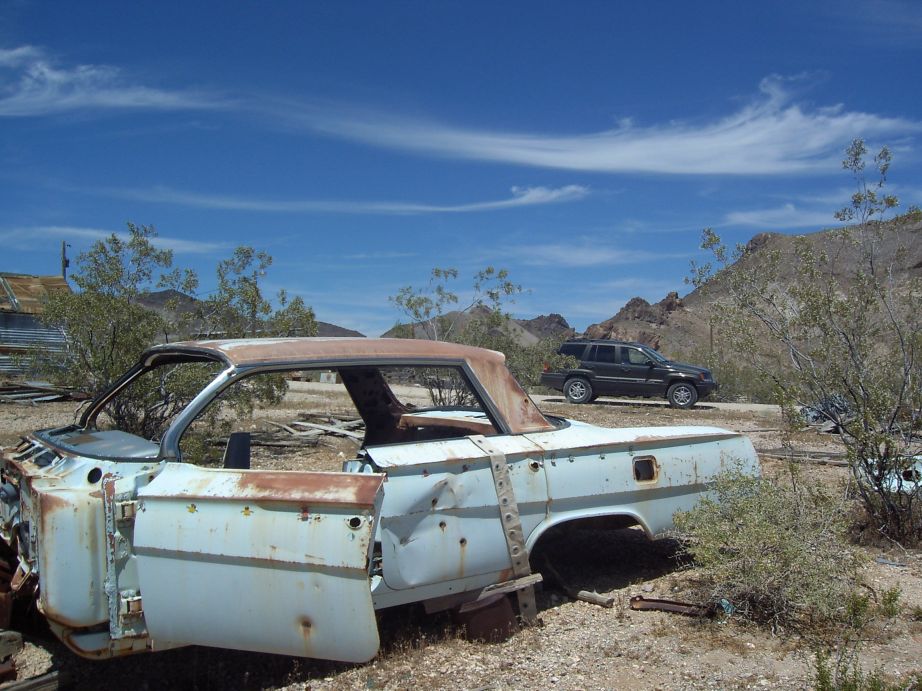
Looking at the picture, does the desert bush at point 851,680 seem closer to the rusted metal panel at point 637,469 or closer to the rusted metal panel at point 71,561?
the rusted metal panel at point 637,469

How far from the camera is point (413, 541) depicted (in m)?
3.56

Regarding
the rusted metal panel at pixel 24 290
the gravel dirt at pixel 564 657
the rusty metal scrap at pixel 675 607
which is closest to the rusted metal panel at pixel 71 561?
the gravel dirt at pixel 564 657

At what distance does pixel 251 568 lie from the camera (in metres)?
3.11

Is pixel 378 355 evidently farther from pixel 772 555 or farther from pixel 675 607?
pixel 772 555

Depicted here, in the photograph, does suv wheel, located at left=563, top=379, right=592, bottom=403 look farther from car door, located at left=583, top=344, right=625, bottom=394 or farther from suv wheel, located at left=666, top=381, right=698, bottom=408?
suv wheel, located at left=666, top=381, right=698, bottom=408

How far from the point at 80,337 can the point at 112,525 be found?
7829 mm

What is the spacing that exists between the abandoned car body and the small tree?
1870 millimetres

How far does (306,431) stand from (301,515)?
8.76m

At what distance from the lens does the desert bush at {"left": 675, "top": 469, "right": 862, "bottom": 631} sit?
397 centimetres

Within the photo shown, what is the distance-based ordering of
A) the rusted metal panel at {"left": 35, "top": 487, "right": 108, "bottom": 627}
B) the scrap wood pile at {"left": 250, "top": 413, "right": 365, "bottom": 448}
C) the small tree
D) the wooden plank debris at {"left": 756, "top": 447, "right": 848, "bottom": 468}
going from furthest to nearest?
the scrap wood pile at {"left": 250, "top": 413, "right": 365, "bottom": 448}, the wooden plank debris at {"left": 756, "top": 447, "right": 848, "bottom": 468}, the small tree, the rusted metal panel at {"left": 35, "top": 487, "right": 108, "bottom": 627}

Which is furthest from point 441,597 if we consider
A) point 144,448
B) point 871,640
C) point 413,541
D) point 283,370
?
point 871,640

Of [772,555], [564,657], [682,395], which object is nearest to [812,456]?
[772,555]

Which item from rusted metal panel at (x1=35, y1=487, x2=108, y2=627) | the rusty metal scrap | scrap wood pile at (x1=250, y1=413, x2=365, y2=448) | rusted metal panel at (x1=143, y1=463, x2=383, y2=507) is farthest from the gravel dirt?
scrap wood pile at (x1=250, y1=413, x2=365, y2=448)

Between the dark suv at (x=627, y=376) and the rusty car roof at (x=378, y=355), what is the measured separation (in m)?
14.3
